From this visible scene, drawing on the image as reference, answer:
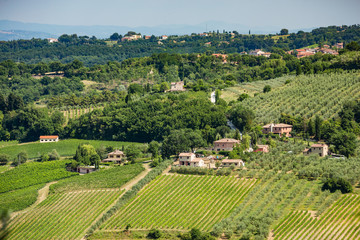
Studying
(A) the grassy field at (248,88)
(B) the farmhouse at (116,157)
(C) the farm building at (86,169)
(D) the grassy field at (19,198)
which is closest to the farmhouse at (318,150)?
(B) the farmhouse at (116,157)

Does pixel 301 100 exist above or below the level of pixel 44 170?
above

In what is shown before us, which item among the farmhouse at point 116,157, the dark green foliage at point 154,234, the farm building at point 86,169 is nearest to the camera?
the dark green foliage at point 154,234

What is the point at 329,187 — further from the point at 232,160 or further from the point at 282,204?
the point at 232,160

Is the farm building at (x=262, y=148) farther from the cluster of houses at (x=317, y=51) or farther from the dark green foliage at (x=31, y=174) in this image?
the cluster of houses at (x=317, y=51)

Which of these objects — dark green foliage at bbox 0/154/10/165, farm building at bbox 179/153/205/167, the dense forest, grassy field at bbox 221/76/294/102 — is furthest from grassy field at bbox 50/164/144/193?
the dense forest

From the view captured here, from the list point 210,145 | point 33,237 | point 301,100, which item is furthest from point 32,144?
point 301,100

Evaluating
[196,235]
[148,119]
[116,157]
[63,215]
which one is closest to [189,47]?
[148,119]
